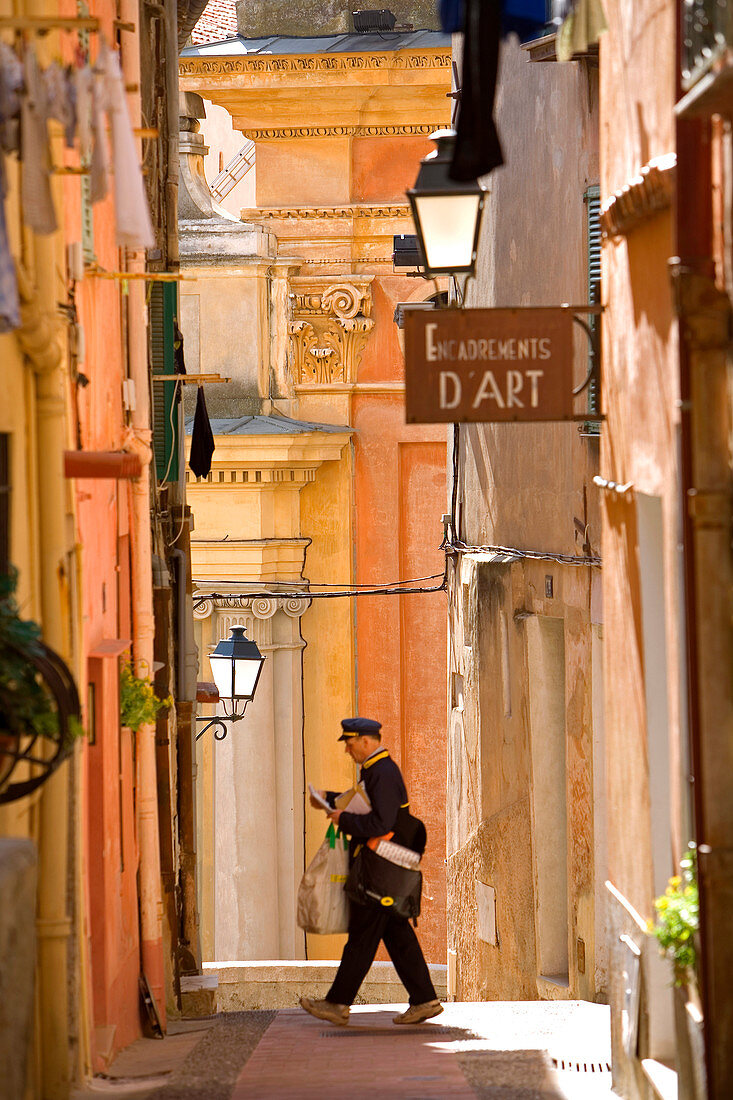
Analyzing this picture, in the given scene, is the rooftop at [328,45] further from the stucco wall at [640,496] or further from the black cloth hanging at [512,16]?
the black cloth hanging at [512,16]

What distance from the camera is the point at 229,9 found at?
2594cm

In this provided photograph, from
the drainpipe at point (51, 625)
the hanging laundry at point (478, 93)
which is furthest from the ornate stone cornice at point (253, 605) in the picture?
the hanging laundry at point (478, 93)

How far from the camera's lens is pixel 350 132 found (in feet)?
67.9

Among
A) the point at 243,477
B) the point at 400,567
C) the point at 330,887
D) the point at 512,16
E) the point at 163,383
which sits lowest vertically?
the point at 330,887

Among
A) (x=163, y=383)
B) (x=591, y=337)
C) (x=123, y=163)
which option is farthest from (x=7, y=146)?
(x=163, y=383)

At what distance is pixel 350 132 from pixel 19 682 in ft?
51.3

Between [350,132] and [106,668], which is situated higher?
[350,132]

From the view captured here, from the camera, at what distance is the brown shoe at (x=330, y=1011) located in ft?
32.9

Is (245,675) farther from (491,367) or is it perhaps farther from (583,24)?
(583,24)

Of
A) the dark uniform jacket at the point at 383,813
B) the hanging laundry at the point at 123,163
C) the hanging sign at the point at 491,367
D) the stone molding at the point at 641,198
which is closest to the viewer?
the hanging laundry at the point at 123,163

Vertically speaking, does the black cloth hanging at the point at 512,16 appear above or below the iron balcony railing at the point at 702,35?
above

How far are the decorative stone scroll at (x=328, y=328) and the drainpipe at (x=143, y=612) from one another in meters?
9.86

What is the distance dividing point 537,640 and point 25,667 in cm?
727

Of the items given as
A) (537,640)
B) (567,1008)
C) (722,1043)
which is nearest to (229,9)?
(537,640)
